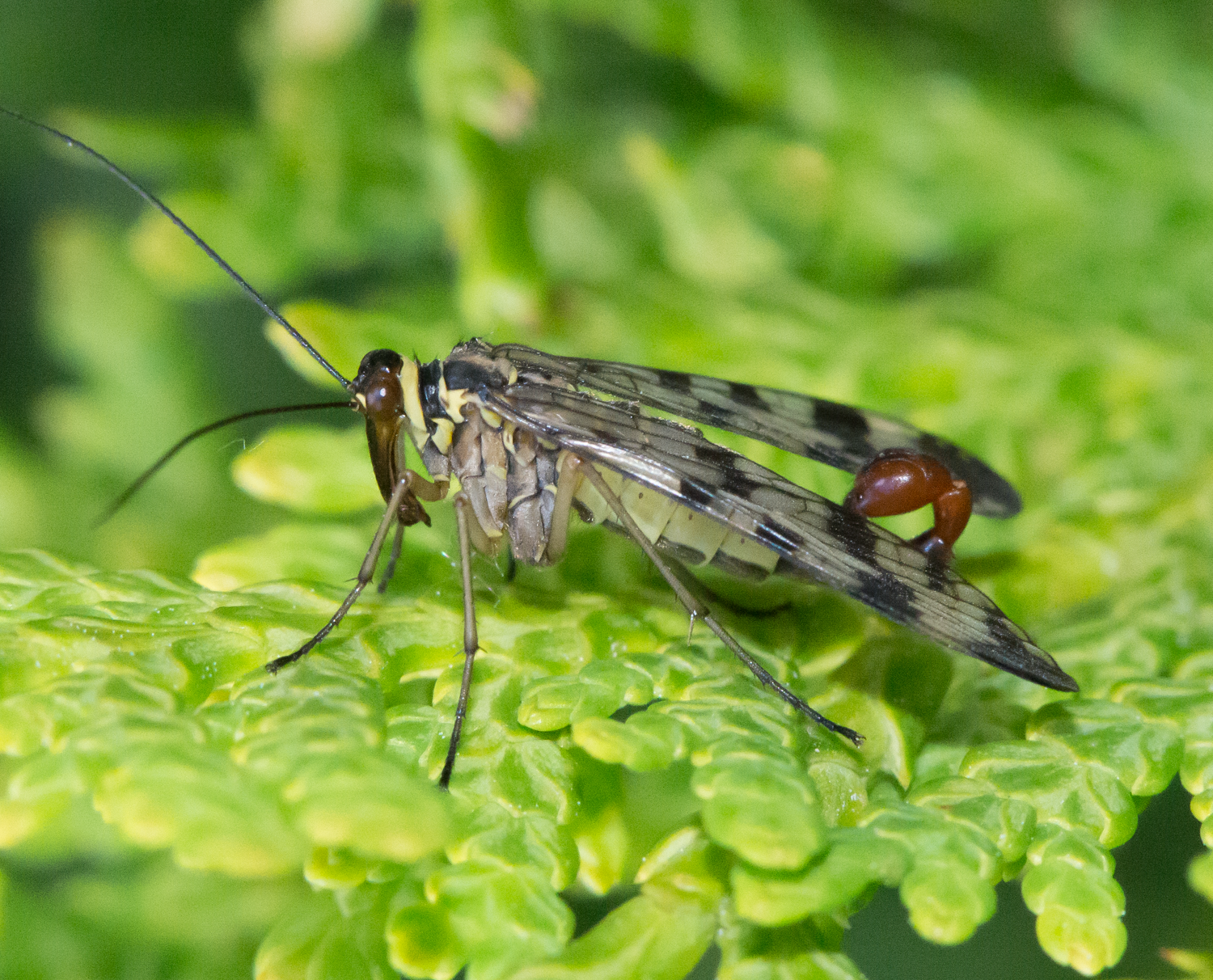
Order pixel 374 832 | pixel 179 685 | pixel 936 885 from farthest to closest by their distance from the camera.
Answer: pixel 179 685, pixel 936 885, pixel 374 832

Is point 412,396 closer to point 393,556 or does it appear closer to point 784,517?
point 393,556

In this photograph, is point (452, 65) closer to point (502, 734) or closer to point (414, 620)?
point (414, 620)

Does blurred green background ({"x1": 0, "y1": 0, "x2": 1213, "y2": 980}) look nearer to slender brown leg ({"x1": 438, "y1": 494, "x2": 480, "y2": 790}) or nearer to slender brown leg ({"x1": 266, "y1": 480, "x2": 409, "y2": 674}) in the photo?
slender brown leg ({"x1": 266, "y1": 480, "x2": 409, "y2": 674})

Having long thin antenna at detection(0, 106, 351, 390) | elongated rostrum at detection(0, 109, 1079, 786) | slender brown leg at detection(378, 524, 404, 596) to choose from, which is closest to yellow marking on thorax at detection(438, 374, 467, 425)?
elongated rostrum at detection(0, 109, 1079, 786)

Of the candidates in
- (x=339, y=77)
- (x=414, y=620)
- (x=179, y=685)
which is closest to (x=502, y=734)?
(x=414, y=620)

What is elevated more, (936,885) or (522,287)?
(522,287)

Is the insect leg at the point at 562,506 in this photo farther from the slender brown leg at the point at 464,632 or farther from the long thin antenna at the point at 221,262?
the long thin antenna at the point at 221,262
